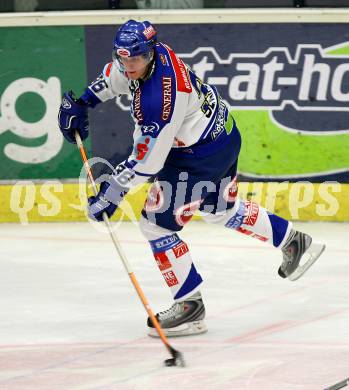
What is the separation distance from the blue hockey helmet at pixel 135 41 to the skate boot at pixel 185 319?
1.21 meters

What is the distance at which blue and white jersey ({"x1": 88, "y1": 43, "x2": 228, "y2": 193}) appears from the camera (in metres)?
4.85

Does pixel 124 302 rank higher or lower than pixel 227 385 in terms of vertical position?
lower

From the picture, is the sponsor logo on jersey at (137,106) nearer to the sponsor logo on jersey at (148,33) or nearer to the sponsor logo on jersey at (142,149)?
the sponsor logo on jersey at (142,149)

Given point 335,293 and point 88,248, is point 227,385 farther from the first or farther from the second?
point 88,248

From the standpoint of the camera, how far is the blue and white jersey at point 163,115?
15.9ft

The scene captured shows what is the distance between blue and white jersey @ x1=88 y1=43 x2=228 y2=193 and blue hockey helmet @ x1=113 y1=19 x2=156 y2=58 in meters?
0.09

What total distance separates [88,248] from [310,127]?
189 centimetres

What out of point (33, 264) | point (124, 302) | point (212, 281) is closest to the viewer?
point (124, 302)

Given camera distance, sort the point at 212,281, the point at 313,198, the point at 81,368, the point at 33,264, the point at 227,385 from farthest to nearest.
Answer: the point at 313,198, the point at 33,264, the point at 212,281, the point at 81,368, the point at 227,385

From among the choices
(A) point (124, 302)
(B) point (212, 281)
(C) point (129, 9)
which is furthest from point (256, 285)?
(C) point (129, 9)

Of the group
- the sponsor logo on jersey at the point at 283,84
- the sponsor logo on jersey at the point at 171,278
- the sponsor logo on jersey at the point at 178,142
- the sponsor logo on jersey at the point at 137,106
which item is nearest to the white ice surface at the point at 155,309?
the sponsor logo on jersey at the point at 171,278

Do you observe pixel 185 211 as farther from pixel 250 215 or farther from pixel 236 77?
pixel 236 77

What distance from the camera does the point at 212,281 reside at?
20.9 feet

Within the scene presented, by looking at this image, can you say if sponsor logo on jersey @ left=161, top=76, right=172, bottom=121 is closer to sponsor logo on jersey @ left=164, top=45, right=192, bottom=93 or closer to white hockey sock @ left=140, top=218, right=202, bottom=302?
sponsor logo on jersey @ left=164, top=45, right=192, bottom=93
